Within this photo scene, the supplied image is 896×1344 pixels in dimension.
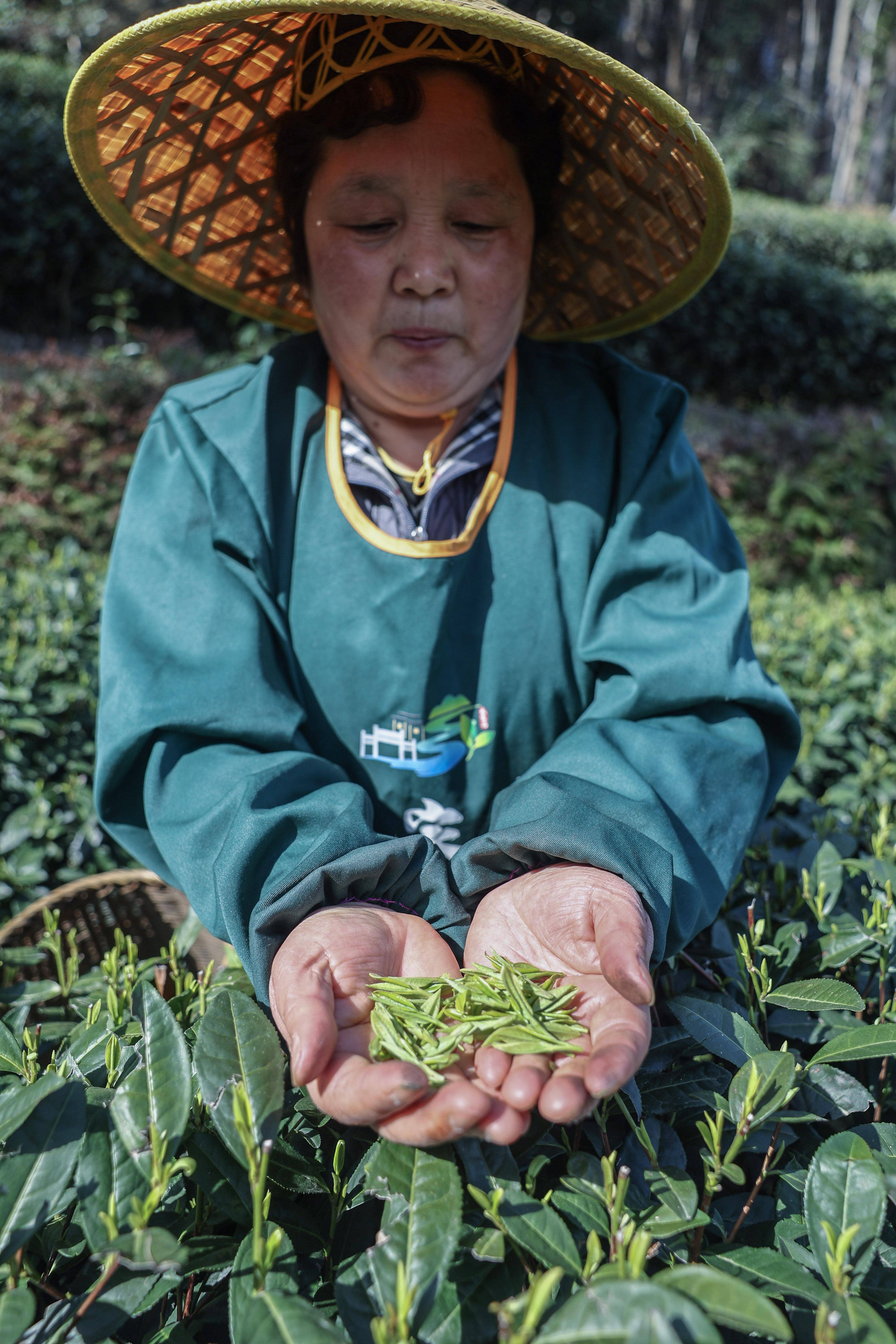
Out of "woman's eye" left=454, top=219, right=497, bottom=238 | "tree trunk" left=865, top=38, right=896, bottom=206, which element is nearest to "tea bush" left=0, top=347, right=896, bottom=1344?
"woman's eye" left=454, top=219, right=497, bottom=238

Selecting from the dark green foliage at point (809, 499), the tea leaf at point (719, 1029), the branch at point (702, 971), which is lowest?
the dark green foliage at point (809, 499)

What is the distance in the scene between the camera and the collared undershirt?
1.71 metres

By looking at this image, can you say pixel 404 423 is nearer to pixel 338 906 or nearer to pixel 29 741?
pixel 338 906

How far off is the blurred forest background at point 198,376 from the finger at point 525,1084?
1.06 metres

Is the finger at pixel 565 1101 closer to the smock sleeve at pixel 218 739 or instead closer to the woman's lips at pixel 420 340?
the smock sleeve at pixel 218 739

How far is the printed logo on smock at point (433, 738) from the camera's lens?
1706mm

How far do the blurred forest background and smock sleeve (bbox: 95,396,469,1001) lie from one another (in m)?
0.89

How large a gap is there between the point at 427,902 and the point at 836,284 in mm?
9501

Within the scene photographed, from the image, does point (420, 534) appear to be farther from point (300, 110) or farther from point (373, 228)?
point (300, 110)

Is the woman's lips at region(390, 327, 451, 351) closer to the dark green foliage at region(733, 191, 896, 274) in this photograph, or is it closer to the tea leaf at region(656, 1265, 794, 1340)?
the tea leaf at region(656, 1265, 794, 1340)

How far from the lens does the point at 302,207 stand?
1.76 metres

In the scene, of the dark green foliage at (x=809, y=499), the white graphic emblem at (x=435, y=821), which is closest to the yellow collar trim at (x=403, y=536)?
the white graphic emblem at (x=435, y=821)

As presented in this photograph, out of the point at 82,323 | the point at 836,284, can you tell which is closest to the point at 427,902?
the point at 82,323

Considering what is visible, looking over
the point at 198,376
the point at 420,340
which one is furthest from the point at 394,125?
the point at 198,376
